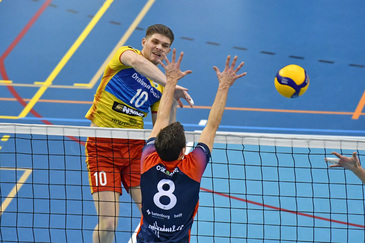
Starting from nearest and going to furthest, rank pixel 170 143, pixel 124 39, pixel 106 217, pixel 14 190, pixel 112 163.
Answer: pixel 170 143 → pixel 106 217 → pixel 112 163 → pixel 14 190 → pixel 124 39

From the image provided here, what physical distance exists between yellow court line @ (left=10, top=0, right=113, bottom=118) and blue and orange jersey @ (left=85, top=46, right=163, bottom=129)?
5.15m

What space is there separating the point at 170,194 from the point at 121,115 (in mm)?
2045

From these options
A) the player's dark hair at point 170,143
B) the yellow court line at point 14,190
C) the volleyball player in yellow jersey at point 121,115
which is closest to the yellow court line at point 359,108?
the volleyball player in yellow jersey at point 121,115

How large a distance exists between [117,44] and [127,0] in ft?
7.29

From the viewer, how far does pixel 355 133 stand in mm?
10664

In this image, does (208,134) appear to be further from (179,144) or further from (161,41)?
(161,41)

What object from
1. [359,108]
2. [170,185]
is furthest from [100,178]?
[359,108]

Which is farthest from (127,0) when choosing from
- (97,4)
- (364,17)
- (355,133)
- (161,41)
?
(161,41)

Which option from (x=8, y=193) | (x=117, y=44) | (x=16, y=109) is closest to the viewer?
(x=8, y=193)

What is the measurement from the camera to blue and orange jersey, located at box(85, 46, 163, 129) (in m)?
6.46

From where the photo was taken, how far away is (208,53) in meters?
13.2

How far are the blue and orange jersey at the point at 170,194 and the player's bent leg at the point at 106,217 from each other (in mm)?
1375

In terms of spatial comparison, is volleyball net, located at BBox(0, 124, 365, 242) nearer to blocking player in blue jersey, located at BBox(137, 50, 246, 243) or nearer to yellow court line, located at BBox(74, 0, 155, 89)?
blocking player in blue jersey, located at BBox(137, 50, 246, 243)

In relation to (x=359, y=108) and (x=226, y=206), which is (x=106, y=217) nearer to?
(x=226, y=206)
